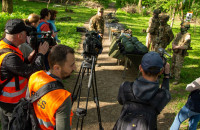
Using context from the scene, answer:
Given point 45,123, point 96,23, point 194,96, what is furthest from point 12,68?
point 96,23

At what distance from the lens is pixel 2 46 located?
95.0 inches

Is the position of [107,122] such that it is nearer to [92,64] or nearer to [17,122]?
[92,64]

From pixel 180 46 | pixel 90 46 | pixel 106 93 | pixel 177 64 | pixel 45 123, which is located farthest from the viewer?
pixel 177 64

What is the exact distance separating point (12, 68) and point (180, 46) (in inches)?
204

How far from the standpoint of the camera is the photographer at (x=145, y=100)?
1895 millimetres

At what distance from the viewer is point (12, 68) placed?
227 cm

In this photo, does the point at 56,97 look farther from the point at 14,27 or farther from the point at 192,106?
the point at 192,106

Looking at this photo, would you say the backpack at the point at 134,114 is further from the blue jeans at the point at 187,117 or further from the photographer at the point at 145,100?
the blue jeans at the point at 187,117

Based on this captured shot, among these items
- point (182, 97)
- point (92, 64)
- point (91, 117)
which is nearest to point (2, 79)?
point (92, 64)

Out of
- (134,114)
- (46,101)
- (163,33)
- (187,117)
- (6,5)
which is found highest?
(6,5)

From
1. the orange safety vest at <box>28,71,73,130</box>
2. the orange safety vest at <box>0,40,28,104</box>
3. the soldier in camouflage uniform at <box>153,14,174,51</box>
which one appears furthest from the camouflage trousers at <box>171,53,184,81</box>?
the orange safety vest at <box>28,71,73,130</box>

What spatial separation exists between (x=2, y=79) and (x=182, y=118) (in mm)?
3196

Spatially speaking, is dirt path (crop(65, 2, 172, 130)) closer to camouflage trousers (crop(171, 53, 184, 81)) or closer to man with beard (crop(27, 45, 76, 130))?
camouflage trousers (crop(171, 53, 184, 81))

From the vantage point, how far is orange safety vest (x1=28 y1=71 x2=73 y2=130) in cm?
148
